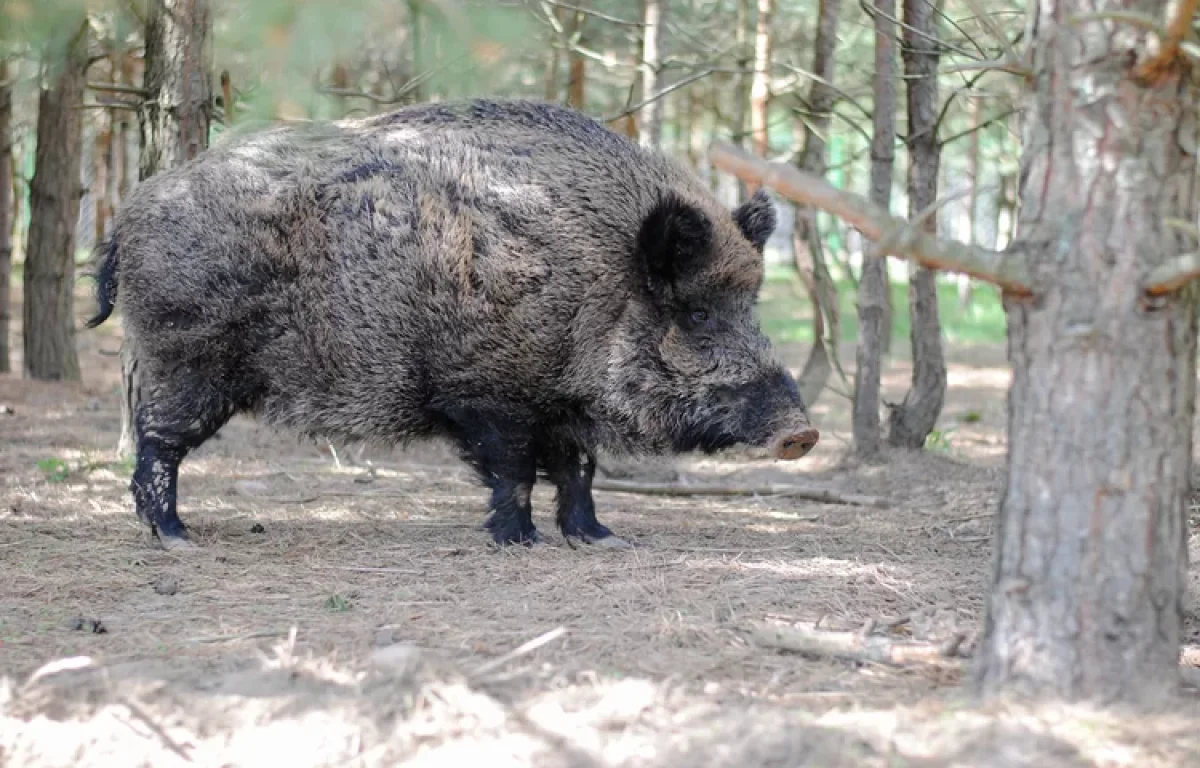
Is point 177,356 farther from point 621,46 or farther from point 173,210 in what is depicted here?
point 621,46

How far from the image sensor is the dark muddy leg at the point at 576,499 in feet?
20.3

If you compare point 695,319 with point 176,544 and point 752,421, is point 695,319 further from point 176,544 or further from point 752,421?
point 176,544

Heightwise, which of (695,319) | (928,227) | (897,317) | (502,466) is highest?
(897,317)

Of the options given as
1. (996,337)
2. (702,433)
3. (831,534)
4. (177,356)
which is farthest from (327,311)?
(996,337)

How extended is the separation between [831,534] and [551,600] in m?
2.06

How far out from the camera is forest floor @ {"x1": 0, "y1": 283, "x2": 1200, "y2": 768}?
3104 mm

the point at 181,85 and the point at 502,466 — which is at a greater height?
the point at 181,85

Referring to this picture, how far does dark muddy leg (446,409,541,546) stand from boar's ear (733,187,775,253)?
1523mm

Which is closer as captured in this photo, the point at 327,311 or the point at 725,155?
the point at 725,155

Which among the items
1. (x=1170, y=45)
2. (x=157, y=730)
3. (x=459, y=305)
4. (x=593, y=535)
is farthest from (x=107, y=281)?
(x=1170, y=45)

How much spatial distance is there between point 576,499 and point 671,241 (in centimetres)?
138

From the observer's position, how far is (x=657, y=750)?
118 inches

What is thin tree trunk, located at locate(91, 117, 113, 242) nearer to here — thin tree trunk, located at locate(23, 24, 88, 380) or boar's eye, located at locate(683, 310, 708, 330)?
thin tree trunk, located at locate(23, 24, 88, 380)

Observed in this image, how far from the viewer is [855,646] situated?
3820 millimetres
